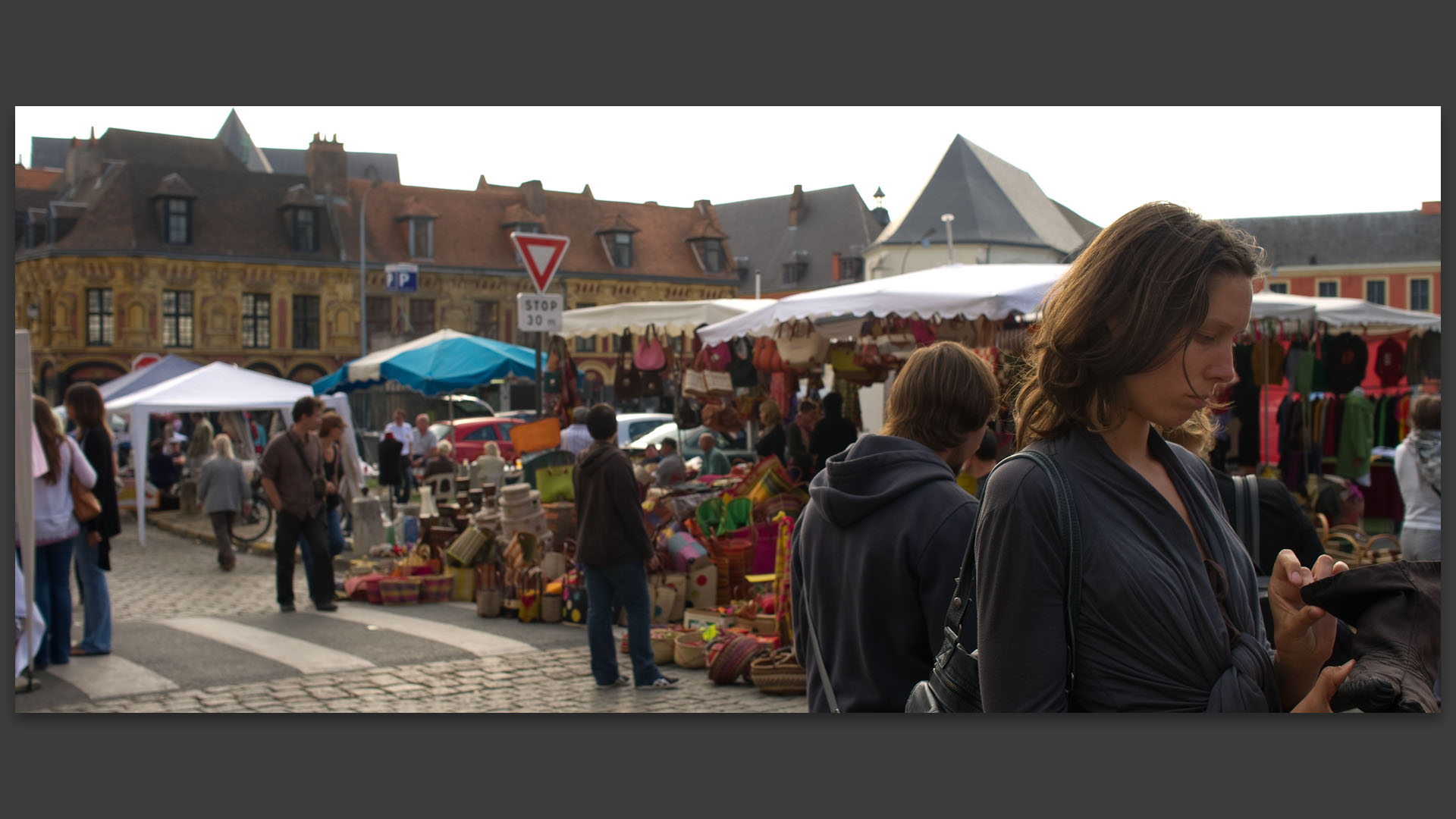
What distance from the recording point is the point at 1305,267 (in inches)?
489

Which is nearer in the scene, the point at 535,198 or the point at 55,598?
the point at 55,598

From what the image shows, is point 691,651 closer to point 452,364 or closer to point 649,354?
point 649,354

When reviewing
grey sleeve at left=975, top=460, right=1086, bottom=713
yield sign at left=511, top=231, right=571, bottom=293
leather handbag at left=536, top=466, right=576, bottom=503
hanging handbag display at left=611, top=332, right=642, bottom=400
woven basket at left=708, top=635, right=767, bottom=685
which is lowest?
woven basket at left=708, top=635, right=767, bottom=685

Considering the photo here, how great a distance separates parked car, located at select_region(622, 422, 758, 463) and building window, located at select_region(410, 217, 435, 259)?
89.6 feet

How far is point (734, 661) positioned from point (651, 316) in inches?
204

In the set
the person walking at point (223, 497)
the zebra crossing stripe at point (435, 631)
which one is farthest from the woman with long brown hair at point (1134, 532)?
the person walking at point (223, 497)

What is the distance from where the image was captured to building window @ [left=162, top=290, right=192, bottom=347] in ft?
121

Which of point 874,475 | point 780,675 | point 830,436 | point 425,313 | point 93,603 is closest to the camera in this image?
point 874,475

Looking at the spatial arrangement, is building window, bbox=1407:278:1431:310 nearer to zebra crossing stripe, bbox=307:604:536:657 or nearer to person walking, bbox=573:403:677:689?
person walking, bbox=573:403:677:689

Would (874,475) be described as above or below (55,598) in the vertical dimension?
above

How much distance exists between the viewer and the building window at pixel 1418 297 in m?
7.60

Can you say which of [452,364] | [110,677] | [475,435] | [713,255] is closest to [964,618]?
[110,677]

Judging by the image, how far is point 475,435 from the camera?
23.2m

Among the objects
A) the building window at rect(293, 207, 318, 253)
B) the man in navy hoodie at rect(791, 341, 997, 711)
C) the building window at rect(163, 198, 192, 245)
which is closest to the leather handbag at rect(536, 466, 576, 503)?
the man in navy hoodie at rect(791, 341, 997, 711)
